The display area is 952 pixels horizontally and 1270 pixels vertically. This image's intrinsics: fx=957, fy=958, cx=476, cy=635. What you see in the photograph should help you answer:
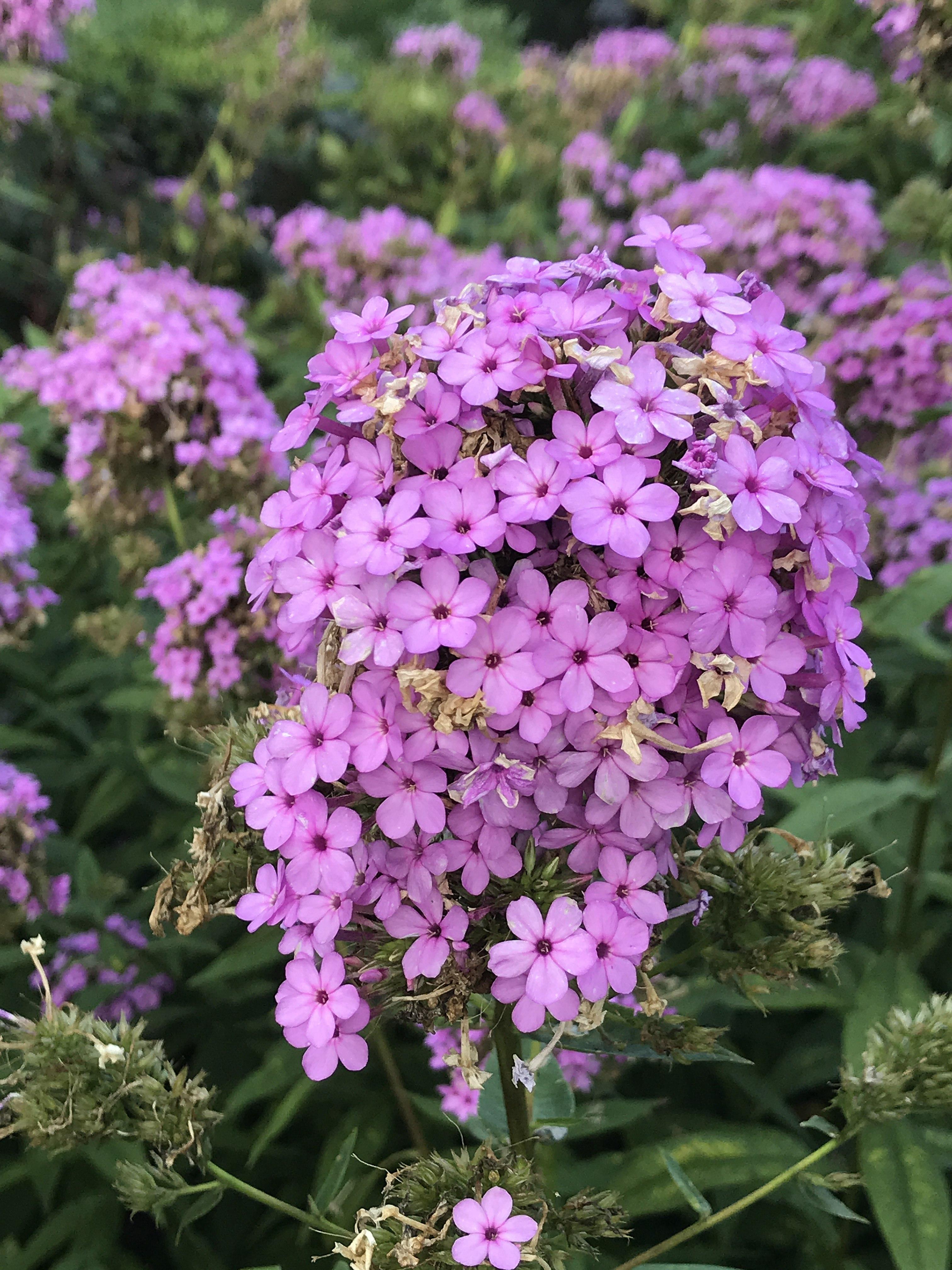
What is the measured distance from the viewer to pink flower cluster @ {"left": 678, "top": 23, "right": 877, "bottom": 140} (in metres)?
4.93

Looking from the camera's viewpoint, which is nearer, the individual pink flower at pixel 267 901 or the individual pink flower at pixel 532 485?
the individual pink flower at pixel 532 485

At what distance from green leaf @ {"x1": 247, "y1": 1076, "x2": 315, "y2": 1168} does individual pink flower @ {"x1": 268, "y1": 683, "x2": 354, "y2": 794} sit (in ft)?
3.35

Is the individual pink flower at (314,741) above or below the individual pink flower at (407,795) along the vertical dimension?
above

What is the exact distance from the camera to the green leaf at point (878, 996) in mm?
2129

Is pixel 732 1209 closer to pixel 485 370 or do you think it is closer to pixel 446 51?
pixel 485 370

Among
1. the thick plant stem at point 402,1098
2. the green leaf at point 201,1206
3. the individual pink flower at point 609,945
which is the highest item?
the individual pink flower at point 609,945

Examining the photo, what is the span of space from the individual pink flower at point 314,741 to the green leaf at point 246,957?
1.16 meters

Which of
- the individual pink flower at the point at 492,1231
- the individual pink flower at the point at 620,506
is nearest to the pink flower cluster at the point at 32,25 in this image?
the individual pink flower at the point at 620,506

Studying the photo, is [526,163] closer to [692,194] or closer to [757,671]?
[692,194]

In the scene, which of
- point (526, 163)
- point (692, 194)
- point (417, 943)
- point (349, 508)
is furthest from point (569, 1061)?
point (526, 163)

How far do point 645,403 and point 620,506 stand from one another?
136mm

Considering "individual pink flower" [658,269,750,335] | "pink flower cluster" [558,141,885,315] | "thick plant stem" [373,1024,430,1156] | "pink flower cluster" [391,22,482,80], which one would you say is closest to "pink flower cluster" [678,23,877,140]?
"pink flower cluster" [558,141,885,315]

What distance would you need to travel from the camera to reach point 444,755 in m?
1.11

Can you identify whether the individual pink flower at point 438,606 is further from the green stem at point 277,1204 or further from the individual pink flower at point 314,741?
the green stem at point 277,1204
